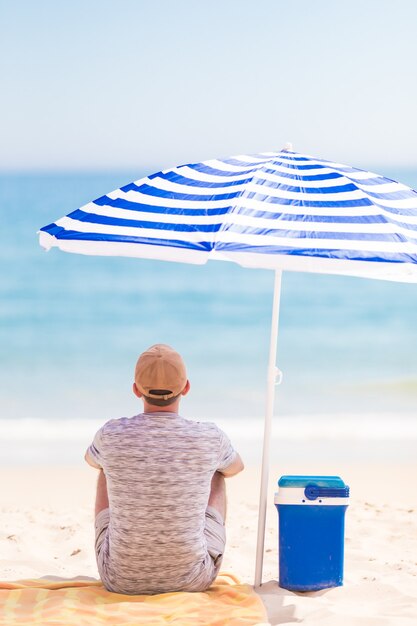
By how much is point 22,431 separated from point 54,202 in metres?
18.3

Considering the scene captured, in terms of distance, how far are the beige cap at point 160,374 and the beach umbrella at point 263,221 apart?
0.40m

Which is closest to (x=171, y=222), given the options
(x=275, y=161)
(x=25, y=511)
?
(x=275, y=161)

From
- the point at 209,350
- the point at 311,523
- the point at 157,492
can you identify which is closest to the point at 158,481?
the point at 157,492

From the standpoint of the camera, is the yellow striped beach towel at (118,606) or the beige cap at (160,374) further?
the beige cap at (160,374)

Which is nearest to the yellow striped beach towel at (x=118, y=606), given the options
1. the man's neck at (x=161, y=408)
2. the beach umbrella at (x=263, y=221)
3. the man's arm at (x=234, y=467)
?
the beach umbrella at (x=263, y=221)

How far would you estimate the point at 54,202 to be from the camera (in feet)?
88.2

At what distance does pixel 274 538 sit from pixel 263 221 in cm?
241

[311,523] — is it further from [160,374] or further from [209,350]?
[209,350]

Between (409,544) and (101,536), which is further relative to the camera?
(409,544)

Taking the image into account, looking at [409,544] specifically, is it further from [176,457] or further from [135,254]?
[135,254]

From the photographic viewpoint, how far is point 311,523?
4.21 metres

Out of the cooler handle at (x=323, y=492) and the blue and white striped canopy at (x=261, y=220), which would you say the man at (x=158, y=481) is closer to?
the cooler handle at (x=323, y=492)

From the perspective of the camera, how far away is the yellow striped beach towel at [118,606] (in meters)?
3.71

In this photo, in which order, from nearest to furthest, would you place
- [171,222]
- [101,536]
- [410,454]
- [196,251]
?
[196,251], [171,222], [101,536], [410,454]
